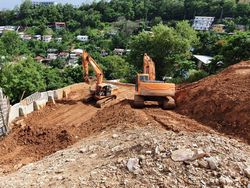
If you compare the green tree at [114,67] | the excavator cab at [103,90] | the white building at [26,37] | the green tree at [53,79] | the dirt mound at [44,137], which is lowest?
the white building at [26,37]

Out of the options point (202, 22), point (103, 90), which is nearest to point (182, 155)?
point (103, 90)

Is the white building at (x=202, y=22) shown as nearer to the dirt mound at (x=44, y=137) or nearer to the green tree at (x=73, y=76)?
the green tree at (x=73, y=76)

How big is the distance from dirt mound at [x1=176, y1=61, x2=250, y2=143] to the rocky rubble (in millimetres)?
1687

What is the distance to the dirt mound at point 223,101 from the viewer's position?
1311 cm

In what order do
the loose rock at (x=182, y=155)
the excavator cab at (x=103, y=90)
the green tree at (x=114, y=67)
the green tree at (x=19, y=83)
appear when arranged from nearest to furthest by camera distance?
the loose rock at (x=182, y=155)
the excavator cab at (x=103, y=90)
the green tree at (x=19, y=83)
the green tree at (x=114, y=67)

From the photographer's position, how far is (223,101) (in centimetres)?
1428

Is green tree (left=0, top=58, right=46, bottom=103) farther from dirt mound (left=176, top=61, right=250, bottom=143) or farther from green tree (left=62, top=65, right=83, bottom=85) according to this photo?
dirt mound (left=176, top=61, right=250, bottom=143)

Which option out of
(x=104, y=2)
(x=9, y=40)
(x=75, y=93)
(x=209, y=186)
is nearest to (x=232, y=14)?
(x=104, y=2)

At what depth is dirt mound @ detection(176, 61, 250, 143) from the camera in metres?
13.1

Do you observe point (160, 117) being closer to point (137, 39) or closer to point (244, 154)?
point (244, 154)

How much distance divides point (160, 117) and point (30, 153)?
15.2ft

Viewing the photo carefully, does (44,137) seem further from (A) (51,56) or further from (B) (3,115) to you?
(A) (51,56)

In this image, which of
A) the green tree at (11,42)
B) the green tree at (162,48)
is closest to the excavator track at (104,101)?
the green tree at (162,48)

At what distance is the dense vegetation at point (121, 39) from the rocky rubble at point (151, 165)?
1449 centimetres
